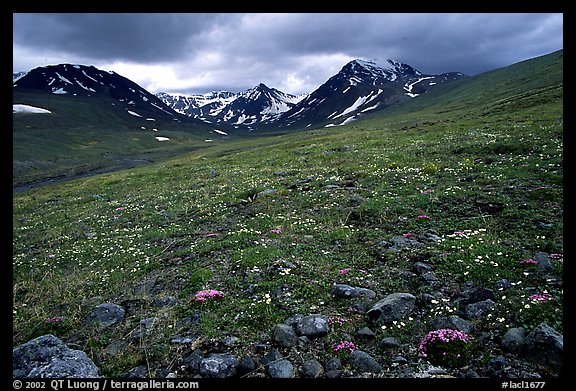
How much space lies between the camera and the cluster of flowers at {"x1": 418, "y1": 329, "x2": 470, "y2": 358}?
20.2 feet

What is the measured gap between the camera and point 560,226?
11.6m

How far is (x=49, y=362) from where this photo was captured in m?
5.95

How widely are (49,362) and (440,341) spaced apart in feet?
24.7

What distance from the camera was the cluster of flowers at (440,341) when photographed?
6164mm

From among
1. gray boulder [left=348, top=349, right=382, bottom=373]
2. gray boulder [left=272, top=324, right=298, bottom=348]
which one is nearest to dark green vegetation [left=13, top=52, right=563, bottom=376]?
gray boulder [left=272, top=324, right=298, bottom=348]

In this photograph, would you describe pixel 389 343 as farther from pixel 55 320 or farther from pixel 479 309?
pixel 55 320

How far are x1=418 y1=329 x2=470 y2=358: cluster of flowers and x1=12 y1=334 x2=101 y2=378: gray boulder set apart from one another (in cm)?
646

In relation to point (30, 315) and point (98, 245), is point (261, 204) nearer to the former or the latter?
point (98, 245)

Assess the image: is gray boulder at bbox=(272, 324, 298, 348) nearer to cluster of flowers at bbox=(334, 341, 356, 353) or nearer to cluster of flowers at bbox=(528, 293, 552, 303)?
cluster of flowers at bbox=(334, 341, 356, 353)

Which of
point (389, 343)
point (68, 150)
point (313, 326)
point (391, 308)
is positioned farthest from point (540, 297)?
point (68, 150)
